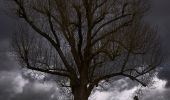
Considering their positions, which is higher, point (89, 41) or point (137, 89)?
point (89, 41)

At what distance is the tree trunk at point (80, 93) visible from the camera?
3284 centimetres

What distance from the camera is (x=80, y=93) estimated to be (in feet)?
108

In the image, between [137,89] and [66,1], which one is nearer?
[66,1]

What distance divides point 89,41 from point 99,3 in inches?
110

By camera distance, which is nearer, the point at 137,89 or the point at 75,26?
the point at 75,26

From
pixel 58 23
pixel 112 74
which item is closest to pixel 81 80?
pixel 112 74

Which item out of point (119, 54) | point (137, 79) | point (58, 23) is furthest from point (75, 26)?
point (137, 79)

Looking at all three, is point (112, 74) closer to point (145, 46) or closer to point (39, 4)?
point (145, 46)

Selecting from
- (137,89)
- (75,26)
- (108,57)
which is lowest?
(137,89)

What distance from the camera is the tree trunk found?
1293 inches

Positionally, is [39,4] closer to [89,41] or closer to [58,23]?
[58,23]

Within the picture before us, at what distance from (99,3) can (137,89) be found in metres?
7.11

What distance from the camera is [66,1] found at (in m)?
33.1

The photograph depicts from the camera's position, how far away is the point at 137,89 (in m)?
35.4
